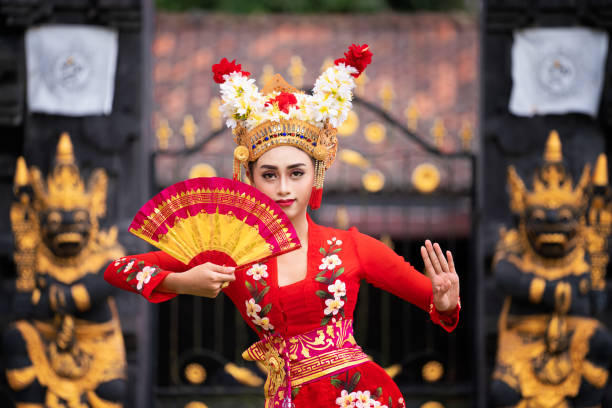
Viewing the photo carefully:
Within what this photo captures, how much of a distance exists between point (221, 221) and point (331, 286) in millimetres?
561

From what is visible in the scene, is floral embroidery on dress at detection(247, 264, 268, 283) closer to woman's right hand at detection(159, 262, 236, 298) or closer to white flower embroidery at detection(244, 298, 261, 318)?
white flower embroidery at detection(244, 298, 261, 318)

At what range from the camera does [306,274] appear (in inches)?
143

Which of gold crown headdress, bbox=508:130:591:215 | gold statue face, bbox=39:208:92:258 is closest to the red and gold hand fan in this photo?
gold statue face, bbox=39:208:92:258

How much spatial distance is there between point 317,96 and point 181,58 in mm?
6509

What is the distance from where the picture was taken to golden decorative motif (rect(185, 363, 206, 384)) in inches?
293

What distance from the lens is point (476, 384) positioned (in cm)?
720

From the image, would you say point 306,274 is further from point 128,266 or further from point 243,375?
point 243,375

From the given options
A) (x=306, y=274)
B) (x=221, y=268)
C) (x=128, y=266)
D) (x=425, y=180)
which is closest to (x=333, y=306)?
(x=306, y=274)

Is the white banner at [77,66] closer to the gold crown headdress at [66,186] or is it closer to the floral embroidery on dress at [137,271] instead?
the gold crown headdress at [66,186]

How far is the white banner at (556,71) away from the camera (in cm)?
708

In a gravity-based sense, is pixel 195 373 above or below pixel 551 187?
below

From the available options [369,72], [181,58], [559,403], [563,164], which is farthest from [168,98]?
[559,403]

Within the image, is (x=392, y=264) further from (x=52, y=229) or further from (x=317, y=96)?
(x=52, y=229)

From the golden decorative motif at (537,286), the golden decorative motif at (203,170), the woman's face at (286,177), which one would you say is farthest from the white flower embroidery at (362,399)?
the golden decorative motif at (203,170)
